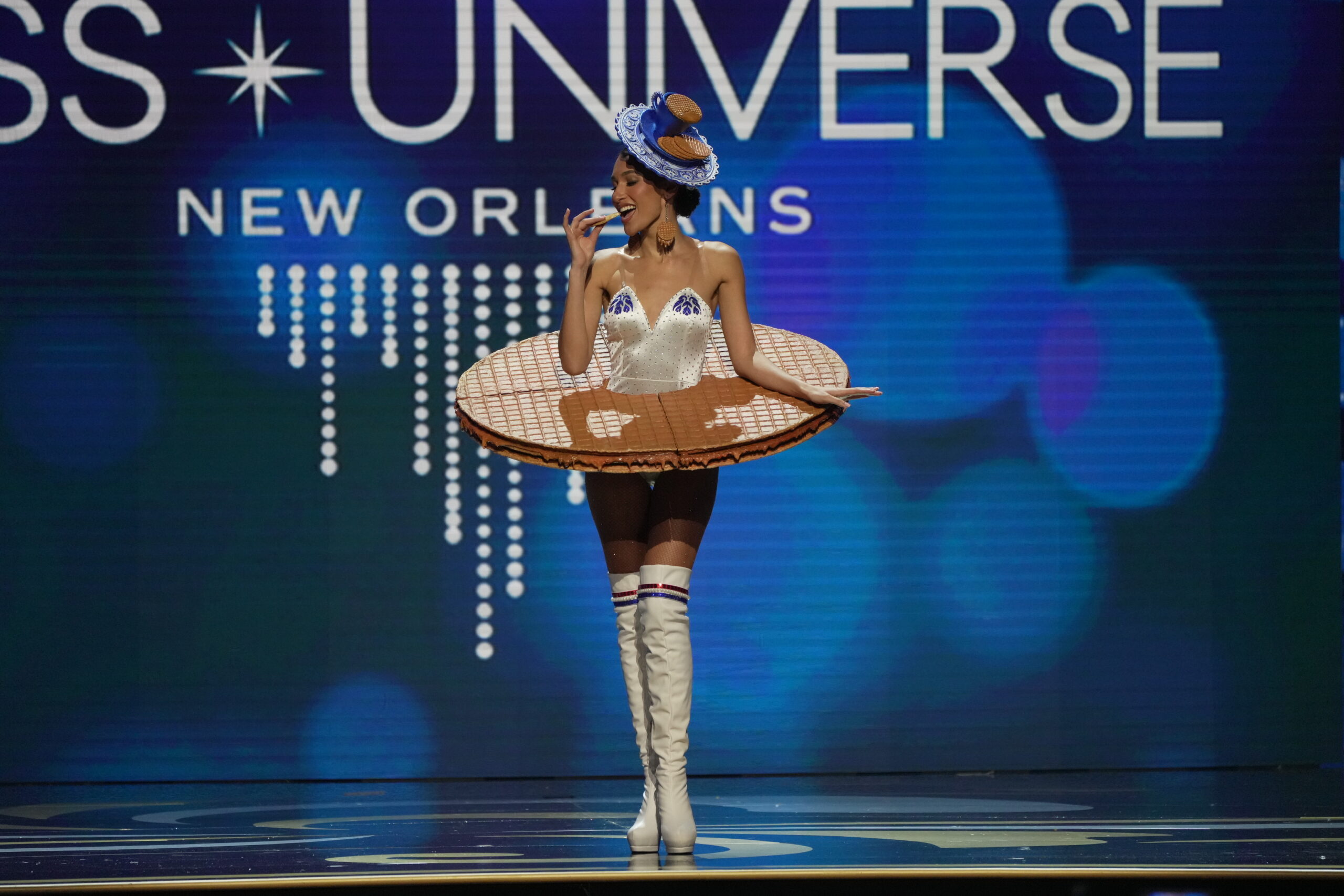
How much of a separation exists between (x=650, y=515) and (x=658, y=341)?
1.18 feet

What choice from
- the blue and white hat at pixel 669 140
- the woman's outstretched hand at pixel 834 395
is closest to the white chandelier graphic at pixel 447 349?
the blue and white hat at pixel 669 140

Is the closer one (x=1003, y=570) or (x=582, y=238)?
(x=582, y=238)

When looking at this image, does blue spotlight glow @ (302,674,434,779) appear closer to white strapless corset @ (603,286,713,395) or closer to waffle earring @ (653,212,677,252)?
white strapless corset @ (603,286,713,395)

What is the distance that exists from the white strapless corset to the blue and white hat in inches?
9.5

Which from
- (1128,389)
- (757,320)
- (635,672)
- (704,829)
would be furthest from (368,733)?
(1128,389)

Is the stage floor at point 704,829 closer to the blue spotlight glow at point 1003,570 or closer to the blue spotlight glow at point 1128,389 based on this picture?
the blue spotlight glow at point 1003,570

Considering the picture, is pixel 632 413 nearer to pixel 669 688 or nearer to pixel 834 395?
pixel 834 395

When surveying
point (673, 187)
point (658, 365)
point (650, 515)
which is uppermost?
point (673, 187)

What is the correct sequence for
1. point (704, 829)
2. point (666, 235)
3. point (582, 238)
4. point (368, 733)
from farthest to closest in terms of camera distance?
point (368, 733) → point (704, 829) → point (666, 235) → point (582, 238)

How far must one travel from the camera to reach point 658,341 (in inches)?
124

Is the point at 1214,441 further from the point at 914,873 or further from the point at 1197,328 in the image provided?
the point at 914,873

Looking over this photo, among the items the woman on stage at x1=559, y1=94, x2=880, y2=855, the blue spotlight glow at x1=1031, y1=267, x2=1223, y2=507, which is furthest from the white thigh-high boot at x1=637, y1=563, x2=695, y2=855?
the blue spotlight glow at x1=1031, y1=267, x2=1223, y2=507

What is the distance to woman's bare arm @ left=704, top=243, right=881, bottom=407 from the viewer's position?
3.10 metres

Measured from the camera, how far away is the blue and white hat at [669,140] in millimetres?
3088
